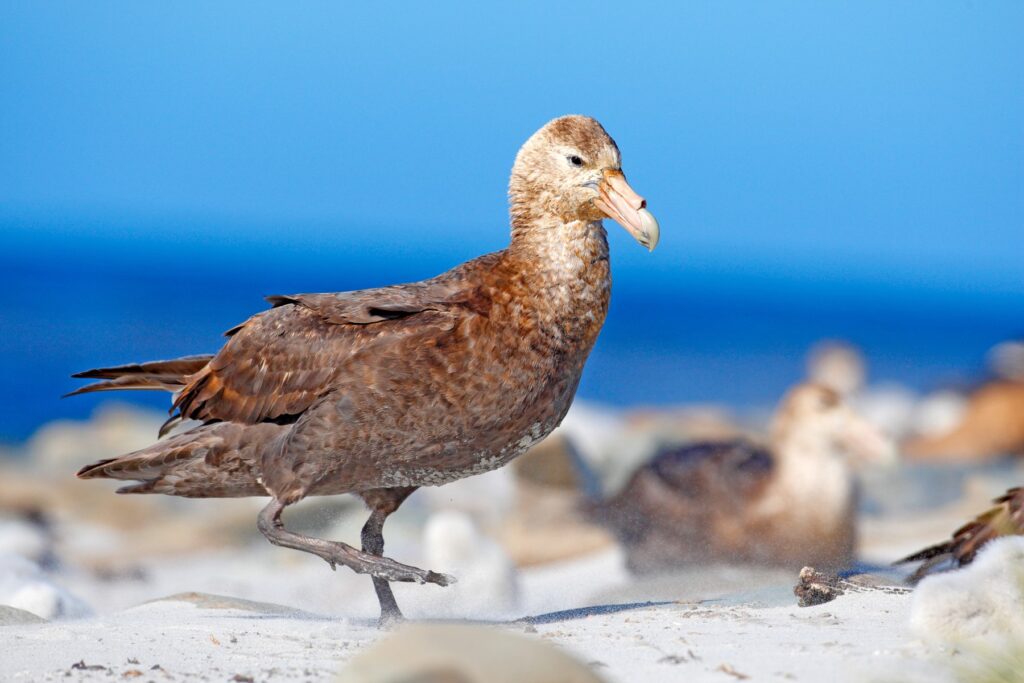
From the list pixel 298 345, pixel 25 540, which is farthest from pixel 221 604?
pixel 25 540

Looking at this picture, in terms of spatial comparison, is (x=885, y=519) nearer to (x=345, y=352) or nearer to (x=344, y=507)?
(x=344, y=507)

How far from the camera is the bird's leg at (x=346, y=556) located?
577 centimetres

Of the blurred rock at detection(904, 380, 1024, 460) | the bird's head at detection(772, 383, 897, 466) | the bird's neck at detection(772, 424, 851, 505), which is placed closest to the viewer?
the bird's neck at detection(772, 424, 851, 505)

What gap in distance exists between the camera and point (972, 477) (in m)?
14.5

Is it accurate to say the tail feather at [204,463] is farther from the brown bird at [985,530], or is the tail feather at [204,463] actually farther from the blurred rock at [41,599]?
the brown bird at [985,530]

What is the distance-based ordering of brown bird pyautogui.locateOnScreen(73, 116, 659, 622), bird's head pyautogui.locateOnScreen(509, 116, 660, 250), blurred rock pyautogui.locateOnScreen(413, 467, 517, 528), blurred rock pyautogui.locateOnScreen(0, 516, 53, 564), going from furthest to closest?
blurred rock pyautogui.locateOnScreen(413, 467, 517, 528)
blurred rock pyautogui.locateOnScreen(0, 516, 53, 564)
bird's head pyautogui.locateOnScreen(509, 116, 660, 250)
brown bird pyautogui.locateOnScreen(73, 116, 659, 622)

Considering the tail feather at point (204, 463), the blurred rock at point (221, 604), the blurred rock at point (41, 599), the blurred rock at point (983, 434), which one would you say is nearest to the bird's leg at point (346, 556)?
the tail feather at point (204, 463)

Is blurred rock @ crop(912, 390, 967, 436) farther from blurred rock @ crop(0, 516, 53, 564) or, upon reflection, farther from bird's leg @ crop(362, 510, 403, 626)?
bird's leg @ crop(362, 510, 403, 626)

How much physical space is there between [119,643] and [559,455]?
7.26 m

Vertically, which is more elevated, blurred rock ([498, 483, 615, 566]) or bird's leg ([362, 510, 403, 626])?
blurred rock ([498, 483, 615, 566])

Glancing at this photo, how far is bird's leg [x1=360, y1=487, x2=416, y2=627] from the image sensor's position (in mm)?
6453

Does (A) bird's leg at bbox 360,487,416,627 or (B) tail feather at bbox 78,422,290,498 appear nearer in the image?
(B) tail feather at bbox 78,422,290,498

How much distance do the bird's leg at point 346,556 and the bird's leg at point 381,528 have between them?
48cm

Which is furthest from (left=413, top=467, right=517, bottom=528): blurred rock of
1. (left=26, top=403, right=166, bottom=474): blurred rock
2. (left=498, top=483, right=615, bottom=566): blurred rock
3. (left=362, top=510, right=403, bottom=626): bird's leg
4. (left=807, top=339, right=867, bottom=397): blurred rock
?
(left=807, top=339, right=867, bottom=397): blurred rock
